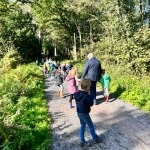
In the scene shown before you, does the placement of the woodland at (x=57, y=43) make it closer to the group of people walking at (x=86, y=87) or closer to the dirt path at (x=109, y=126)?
the dirt path at (x=109, y=126)

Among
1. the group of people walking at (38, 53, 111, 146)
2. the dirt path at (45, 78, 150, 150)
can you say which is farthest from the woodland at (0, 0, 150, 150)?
the group of people walking at (38, 53, 111, 146)

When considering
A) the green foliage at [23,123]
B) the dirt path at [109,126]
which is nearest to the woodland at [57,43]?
the green foliage at [23,123]

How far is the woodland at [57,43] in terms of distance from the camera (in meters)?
7.00

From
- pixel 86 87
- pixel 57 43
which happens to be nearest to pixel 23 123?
pixel 86 87

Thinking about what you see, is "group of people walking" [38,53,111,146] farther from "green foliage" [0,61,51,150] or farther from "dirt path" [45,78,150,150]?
"green foliage" [0,61,51,150]

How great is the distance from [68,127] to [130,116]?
7.41ft

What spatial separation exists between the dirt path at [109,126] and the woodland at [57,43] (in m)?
0.41

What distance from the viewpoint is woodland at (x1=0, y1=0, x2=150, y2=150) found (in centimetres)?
700

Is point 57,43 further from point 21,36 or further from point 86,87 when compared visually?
point 86,87

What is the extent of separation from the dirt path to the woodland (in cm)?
41

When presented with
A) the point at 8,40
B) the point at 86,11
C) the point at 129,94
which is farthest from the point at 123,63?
the point at 8,40

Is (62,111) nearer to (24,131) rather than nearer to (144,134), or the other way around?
(24,131)

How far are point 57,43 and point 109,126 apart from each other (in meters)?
46.2

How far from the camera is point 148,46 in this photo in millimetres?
17078
